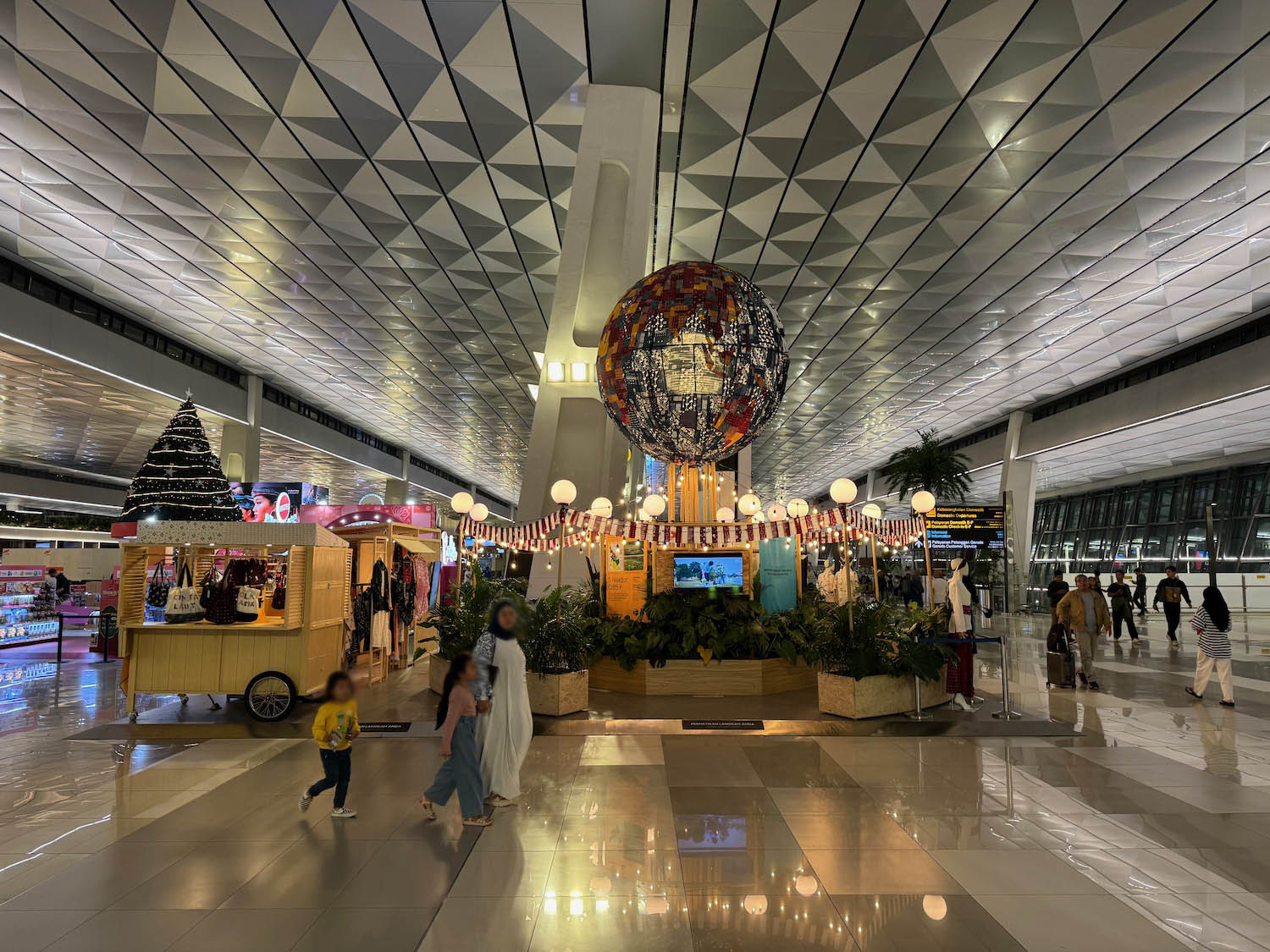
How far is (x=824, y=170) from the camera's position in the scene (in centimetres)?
1092

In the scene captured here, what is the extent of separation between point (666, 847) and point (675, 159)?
969cm

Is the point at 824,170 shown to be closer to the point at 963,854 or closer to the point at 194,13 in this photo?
the point at 194,13

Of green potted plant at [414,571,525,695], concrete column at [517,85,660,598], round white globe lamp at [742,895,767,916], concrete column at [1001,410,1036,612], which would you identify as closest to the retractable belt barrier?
green potted plant at [414,571,525,695]

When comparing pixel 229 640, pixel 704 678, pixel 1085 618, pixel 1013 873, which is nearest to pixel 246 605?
pixel 229 640

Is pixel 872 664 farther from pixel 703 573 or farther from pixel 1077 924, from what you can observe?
pixel 1077 924

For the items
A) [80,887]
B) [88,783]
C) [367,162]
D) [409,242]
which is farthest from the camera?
[409,242]

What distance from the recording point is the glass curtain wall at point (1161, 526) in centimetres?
2688

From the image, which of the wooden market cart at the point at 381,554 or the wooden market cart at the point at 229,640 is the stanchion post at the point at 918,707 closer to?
the wooden market cart at the point at 229,640

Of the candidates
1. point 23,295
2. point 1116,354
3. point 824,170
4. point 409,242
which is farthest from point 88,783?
point 1116,354

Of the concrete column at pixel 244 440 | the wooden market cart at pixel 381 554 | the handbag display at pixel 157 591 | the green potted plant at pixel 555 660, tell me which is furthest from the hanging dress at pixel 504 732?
the concrete column at pixel 244 440

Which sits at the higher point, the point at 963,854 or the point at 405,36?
the point at 405,36

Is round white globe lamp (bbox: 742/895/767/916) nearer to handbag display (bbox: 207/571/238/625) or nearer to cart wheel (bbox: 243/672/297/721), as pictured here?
cart wheel (bbox: 243/672/297/721)

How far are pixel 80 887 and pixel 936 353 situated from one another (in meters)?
20.7

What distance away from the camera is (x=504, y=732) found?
5.36m
